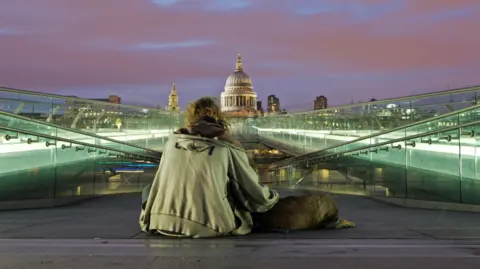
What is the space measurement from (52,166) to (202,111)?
473 cm

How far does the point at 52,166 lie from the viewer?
9141 mm

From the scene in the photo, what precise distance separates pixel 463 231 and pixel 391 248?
4.93 feet

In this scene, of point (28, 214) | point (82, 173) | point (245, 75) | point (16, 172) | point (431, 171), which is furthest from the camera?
point (245, 75)

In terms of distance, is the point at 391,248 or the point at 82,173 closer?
the point at 391,248

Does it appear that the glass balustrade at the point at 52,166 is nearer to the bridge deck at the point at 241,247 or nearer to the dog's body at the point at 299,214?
the bridge deck at the point at 241,247

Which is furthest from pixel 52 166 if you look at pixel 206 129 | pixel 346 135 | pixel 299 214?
pixel 346 135

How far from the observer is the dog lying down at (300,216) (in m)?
5.48

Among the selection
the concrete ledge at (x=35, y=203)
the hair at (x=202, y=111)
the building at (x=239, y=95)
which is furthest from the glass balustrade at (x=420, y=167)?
the building at (x=239, y=95)

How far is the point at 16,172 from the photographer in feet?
27.5

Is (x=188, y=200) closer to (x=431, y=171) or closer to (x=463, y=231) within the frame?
(x=463, y=231)

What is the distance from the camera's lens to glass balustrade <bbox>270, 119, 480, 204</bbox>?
800cm

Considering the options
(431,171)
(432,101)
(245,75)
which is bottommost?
(431,171)

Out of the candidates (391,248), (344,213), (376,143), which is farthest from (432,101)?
(391,248)

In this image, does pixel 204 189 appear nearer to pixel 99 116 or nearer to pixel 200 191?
pixel 200 191
